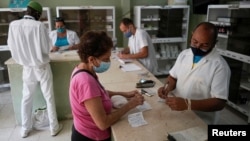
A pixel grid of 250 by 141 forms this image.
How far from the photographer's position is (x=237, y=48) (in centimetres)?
324

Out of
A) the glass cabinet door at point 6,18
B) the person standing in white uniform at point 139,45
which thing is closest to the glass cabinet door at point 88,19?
the glass cabinet door at point 6,18

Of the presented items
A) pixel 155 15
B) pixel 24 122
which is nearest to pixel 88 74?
pixel 24 122

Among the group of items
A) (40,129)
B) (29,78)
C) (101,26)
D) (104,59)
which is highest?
(101,26)

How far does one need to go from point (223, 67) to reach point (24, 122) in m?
2.48

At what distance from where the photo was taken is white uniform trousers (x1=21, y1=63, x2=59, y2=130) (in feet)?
8.32

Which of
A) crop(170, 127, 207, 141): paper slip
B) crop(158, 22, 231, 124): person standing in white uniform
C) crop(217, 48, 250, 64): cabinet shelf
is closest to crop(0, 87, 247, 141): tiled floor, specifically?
crop(217, 48, 250, 64): cabinet shelf

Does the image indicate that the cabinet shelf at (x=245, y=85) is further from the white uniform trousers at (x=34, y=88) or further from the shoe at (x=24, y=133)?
the shoe at (x=24, y=133)

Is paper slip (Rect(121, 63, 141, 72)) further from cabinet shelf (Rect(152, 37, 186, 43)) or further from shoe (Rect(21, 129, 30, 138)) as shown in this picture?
cabinet shelf (Rect(152, 37, 186, 43))

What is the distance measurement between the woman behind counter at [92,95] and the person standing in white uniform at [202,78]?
0.43m

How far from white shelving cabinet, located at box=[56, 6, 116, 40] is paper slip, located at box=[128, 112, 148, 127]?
3164 millimetres

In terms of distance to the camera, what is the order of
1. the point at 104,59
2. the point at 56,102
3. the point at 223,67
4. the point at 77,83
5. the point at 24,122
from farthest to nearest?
the point at 56,102 < the point at 24,122 < the point at 223,67 < the point at 104,59 < the point at 77,83

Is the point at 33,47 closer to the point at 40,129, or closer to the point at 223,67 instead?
the point at 40,129

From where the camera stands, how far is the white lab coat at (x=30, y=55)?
2391 millimetres

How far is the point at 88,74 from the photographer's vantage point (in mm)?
1223
